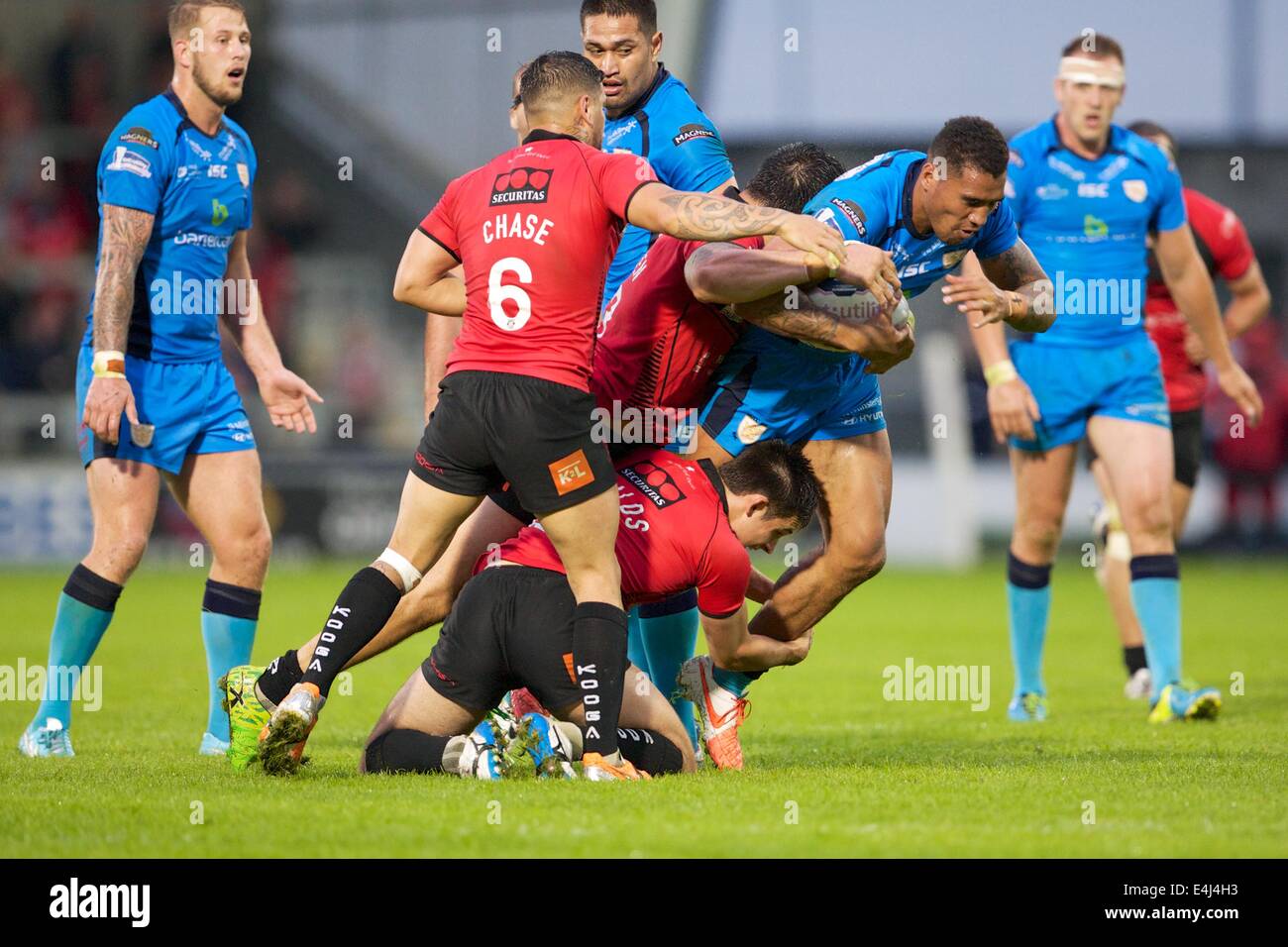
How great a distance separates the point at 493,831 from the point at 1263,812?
7.68ft

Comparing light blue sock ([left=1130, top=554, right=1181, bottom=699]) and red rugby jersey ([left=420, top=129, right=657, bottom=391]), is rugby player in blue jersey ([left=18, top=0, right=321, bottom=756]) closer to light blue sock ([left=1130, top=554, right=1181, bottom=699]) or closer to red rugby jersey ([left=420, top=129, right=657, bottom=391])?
red rugby jersey ([left=420, top=129, right=657, bottom=391])

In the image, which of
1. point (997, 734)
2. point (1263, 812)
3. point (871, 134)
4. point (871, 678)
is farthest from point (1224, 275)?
point (871, 134)

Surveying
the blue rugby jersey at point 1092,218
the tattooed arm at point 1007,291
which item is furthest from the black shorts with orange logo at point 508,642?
the blue rugby jersey at point 1092,218

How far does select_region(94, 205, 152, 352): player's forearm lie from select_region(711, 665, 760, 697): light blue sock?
2.75 meters

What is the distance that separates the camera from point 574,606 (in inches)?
229

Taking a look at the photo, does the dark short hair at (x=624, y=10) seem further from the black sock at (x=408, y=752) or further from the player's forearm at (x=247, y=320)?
the black sock at (x=408, y=752)

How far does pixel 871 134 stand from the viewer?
27938 millimetres

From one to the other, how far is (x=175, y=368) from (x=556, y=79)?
243 centimetres

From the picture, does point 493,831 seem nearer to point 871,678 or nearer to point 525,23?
point 871,678

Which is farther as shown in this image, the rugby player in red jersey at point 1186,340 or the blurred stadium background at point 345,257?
the blurred stadium background at point 345,257

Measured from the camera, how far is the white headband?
854 centimetres

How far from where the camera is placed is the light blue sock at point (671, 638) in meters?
7.00

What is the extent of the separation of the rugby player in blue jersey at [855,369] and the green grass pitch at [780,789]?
0.59m

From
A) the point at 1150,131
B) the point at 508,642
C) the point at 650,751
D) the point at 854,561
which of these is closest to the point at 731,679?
the point at 854,561
